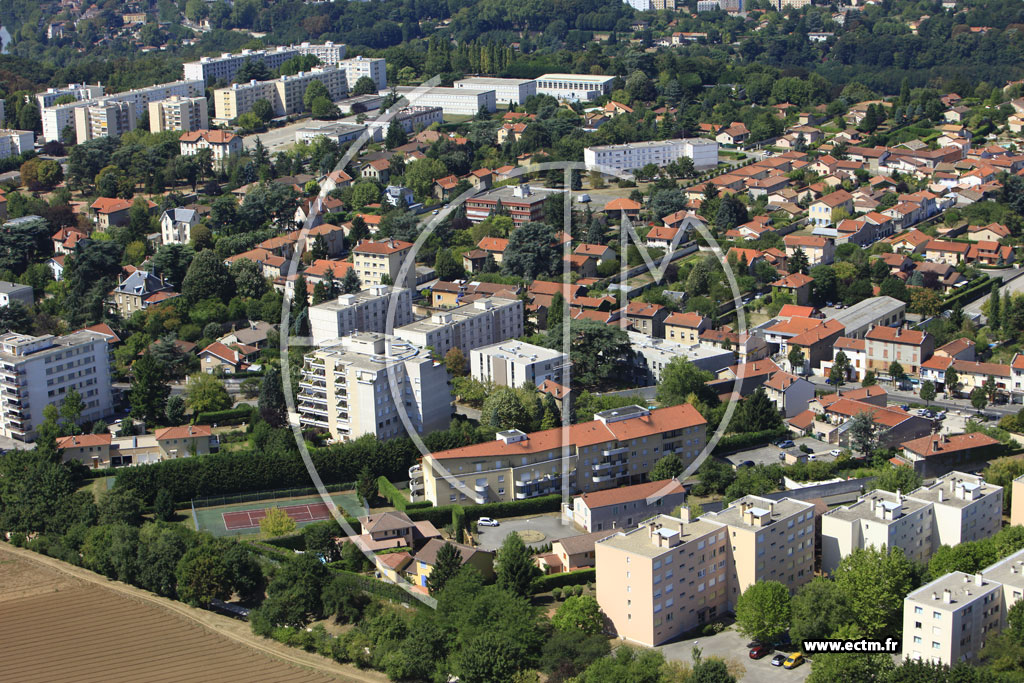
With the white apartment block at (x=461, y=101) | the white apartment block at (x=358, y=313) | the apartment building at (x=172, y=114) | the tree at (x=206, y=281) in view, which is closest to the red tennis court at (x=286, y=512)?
the white apartment block at (x=358, y=313)

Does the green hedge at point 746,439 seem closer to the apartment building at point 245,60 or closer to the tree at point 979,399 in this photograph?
the tree at point 979,399

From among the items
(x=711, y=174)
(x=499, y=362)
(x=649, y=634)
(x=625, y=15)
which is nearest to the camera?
(x=649, y=634)

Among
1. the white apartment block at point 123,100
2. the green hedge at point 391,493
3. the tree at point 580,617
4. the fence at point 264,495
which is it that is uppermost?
the white apartment block at point 123,100

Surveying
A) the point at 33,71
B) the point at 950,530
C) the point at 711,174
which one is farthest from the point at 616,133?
the point at 950,530

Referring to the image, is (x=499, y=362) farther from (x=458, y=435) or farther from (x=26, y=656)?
(x=26, y=656)

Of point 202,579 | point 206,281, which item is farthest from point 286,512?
point 206,281
